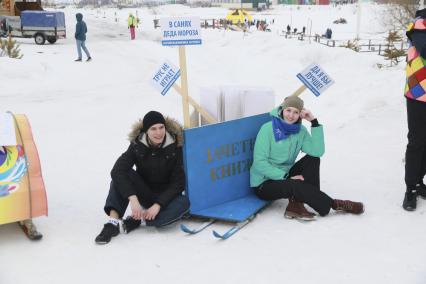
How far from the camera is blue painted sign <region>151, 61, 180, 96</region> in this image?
173 inches

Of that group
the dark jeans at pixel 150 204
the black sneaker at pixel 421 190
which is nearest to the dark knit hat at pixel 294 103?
the dark jeans at pixel 150 204

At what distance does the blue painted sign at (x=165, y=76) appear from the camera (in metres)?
4.40

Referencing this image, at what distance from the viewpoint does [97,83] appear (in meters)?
12.4

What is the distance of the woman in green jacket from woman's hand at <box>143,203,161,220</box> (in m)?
0.93

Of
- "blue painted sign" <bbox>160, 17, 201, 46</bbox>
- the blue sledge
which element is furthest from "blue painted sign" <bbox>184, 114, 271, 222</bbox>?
"blue painted sign" <bbox>160, 17, 201, 46</bbox>

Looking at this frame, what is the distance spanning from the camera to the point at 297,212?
399 centimetres

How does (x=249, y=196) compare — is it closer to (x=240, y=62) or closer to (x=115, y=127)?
(x=115, y=127)

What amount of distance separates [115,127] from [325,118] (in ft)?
10.8

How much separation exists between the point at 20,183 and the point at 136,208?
→ 837 mm

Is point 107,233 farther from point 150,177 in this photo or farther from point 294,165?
point 294,165

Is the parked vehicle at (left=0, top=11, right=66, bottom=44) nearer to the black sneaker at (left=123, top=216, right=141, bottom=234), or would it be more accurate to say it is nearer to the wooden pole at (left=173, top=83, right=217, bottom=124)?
the wooden pole at (left=173, top=83, right=217, bottom=124)

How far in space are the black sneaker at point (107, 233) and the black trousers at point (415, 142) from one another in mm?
2378

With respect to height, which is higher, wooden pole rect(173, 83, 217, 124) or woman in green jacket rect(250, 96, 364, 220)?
wooden pole rect(173, 83, 217, 124)

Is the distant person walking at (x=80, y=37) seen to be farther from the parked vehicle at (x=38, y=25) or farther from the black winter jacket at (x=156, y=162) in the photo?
the black winter jacket at (x=156, y=162)
